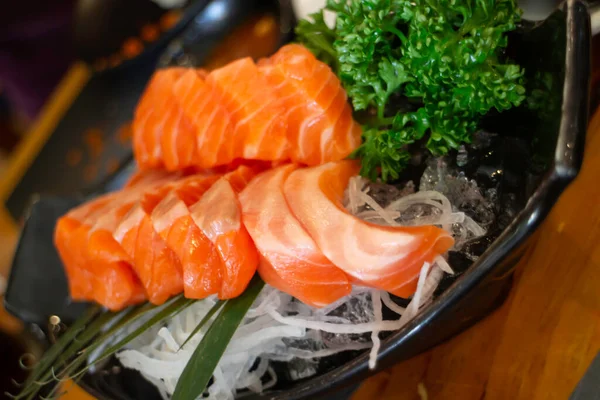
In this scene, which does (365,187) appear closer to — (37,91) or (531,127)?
(531,127)

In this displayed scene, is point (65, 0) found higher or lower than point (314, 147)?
higher

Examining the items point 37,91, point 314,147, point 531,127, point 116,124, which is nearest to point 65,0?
point 37,91

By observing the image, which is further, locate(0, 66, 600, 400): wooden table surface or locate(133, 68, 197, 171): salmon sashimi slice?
locate(133, 68, 197, 171): salmon sashimi slice

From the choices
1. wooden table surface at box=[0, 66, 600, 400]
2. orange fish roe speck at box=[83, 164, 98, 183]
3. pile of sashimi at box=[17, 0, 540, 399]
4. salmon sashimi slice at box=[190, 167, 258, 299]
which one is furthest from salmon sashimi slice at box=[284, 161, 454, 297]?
orange fish roe speck at box=[83, 164, 98, 183]

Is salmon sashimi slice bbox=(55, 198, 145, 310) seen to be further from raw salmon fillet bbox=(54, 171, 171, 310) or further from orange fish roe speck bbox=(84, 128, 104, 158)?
orange fish roe speck bbox=(84, 128, 104, 158)

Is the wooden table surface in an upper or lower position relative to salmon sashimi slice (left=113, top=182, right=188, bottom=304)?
lower

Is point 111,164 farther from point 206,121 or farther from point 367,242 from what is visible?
point 367,242

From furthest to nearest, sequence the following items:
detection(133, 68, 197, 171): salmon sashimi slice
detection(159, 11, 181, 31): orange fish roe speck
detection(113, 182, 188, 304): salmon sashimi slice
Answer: detection(159, 11, 181, 31): orange fish roe speck
detection(133, 68, 197, 171): salmon sashimi slice
detection(113, 182, 188, 304): salmon sashimi slice
